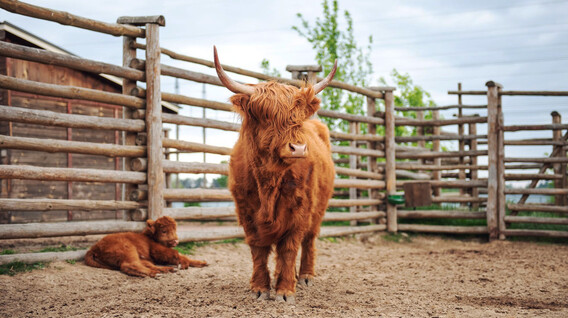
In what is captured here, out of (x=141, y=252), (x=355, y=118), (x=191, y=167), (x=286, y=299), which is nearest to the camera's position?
(x=286, y=299)

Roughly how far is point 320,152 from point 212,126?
267cm

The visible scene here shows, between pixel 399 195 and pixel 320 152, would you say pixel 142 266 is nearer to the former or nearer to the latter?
pixel 320 152

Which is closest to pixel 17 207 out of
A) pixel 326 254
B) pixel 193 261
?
pixel 193 261

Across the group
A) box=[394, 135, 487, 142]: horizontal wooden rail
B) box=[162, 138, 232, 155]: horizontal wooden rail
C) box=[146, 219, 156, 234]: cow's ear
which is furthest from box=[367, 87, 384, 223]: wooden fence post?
box=[146, 219, 156, 234]: cow's ear

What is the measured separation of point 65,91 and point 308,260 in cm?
307

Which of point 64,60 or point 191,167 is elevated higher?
point 64,60

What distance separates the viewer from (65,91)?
5.41 meters

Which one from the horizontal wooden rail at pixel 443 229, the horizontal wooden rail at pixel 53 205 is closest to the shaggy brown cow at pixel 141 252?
the horizontal wooden rail at pixel 53 205

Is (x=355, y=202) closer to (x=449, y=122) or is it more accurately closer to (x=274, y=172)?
(x=449, y=122)

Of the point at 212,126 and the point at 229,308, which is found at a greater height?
the point at 212,126

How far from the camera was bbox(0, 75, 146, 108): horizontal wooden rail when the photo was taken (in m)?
4.98

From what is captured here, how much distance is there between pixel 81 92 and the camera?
5.55m

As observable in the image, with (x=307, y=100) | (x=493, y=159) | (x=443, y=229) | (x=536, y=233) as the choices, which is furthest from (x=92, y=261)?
(x=536, y=233)

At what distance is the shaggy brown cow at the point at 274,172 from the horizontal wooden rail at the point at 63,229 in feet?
6.78
